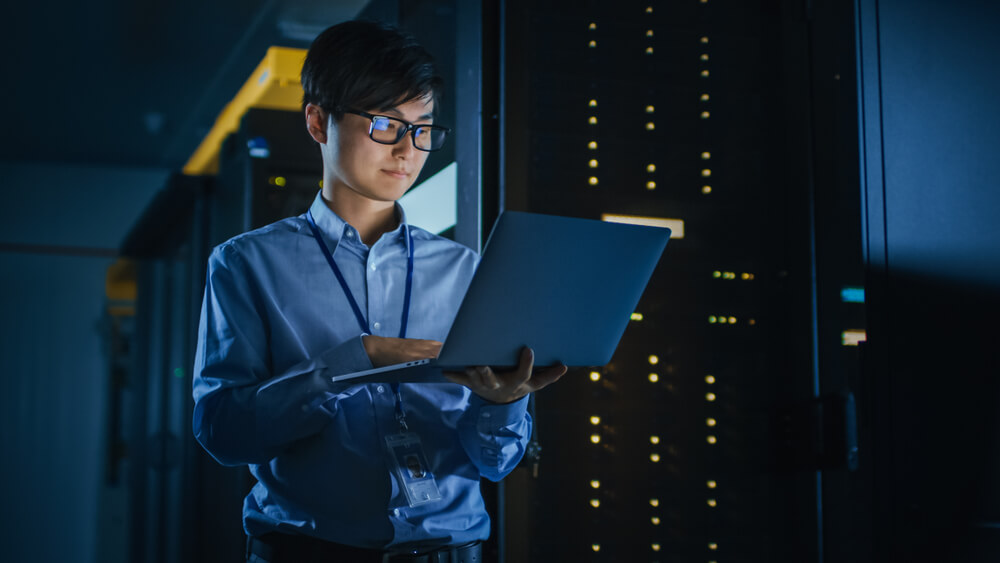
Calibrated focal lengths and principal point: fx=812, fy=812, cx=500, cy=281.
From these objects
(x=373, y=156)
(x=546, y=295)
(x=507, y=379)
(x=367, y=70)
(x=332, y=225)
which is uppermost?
(x=367, y=70)

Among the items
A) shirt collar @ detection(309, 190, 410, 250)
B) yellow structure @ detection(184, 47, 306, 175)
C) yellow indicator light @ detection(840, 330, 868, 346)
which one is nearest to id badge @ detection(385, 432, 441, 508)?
shirt collar @ detection(309, 190, 410, 250)

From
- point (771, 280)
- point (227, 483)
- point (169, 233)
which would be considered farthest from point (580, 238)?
point (169, 233)

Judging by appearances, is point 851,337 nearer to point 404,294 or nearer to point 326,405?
point 404,294

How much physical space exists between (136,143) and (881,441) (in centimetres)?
508

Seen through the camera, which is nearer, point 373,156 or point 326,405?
point 326,405

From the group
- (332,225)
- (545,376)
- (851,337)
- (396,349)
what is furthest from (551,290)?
(851,337)

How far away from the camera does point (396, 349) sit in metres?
1.13

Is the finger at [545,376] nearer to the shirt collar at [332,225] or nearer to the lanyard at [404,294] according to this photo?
the lanyard at [404,294]

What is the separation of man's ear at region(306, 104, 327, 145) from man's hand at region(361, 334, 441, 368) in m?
0.44

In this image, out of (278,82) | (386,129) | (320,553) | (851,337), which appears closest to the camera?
(320,553)

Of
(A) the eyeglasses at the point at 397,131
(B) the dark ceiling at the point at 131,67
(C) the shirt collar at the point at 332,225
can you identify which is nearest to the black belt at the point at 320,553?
(C) the shirt collar at the point at 332,225

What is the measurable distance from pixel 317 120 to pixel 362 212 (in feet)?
0.57

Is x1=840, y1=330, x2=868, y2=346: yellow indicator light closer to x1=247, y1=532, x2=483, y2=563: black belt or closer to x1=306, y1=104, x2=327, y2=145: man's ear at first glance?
x1=247, y1=532, x2=483, y2=563: black belt

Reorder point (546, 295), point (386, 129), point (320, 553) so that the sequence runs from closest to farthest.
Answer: point (546, 295) → point (320, 553) → point (386, 129)
